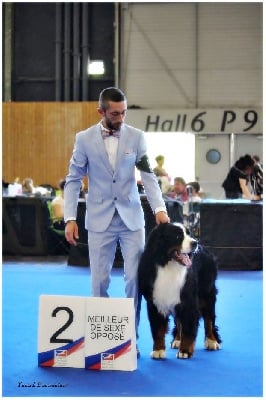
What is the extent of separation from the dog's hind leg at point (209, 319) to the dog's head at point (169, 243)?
537 millimetres

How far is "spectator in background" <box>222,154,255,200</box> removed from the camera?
8828 mm

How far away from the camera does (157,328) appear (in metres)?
3.69

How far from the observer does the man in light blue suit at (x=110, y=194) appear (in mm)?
3619

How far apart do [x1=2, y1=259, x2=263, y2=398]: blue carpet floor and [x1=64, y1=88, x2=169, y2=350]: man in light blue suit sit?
47 cm

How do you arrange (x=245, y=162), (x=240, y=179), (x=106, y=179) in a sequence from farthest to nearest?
1. (x=240, y=179)
2. (x=245, y=162)
3. (x=106, y=179)

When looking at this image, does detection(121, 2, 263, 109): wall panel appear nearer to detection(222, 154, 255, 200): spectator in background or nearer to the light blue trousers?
detection(222, 154, 255, 200): spectator in background

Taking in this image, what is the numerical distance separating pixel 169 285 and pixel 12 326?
4.77 ft

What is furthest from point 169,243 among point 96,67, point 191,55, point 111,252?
point 96,67

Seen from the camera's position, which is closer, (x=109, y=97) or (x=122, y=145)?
(x=109, y=97)

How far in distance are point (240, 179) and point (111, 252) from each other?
5.62m

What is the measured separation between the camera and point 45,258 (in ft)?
30.1

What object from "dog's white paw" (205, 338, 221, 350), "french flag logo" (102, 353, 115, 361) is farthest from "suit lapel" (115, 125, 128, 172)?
"dog's white paw" (205, 338, 221, 350)

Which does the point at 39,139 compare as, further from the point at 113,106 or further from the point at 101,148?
the point at 113,106

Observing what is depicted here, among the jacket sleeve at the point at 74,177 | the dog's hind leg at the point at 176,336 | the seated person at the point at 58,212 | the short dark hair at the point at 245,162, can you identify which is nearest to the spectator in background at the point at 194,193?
the short dark hair at the point at 245,162
